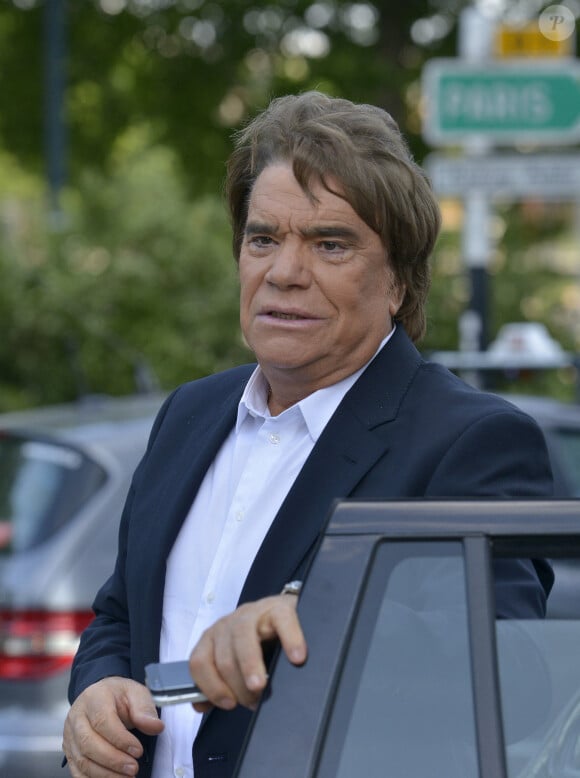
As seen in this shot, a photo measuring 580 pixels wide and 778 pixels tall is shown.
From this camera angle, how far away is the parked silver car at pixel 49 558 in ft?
13.6

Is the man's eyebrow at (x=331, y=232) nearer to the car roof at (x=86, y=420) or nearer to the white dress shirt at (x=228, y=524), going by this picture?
the white dress shirt at (x=228, y=524)

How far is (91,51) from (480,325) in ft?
24.6

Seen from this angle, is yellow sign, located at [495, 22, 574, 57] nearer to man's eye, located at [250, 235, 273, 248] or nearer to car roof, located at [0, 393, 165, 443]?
car roof, located at [0, 393, 165, 443]

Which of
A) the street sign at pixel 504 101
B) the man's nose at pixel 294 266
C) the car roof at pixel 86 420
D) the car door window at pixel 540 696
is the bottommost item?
the car roof at pixel 86 420

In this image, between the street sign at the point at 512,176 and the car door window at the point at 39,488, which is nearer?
the car door window at the point at 39,488

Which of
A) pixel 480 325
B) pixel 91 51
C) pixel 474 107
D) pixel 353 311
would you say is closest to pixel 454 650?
pixel 353 311

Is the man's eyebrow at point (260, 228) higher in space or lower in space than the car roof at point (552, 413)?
higher

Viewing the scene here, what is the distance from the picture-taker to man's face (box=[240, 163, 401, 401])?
81.7 inches

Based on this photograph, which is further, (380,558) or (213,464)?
(213,464)

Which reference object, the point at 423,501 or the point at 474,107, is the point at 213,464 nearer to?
the point at 423,501

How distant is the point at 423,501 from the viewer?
1584 millimetres

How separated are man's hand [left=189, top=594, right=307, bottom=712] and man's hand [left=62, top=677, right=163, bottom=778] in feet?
1.00

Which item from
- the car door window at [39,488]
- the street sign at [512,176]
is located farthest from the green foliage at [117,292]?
the car door window at [39,488]

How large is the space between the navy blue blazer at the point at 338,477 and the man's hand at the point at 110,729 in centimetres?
9
